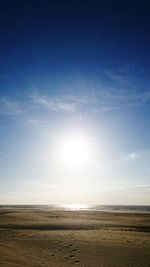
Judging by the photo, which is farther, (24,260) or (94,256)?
(94,256)

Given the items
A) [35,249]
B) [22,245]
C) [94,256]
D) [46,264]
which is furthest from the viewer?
[22,245]

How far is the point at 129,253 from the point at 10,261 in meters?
7.51

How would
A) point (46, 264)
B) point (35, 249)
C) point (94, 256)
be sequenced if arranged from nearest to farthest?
point (46, 264) → point (94, 256) → point (35, 249)

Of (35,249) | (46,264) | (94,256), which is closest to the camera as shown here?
(46,264)

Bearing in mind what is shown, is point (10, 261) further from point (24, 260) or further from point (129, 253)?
point (129, 253)

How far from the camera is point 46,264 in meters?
15.4

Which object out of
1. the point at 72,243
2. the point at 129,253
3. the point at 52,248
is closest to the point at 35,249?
the point at 52,248

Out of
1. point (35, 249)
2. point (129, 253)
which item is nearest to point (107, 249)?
point (129, 253)

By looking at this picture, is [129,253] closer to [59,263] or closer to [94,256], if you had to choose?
[94,256]

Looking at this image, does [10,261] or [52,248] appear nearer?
[10,261]

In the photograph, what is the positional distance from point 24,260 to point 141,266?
629 centimetres

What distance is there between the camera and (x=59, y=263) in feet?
51.7

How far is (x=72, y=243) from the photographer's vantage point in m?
21.8

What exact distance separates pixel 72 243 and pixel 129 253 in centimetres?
481
